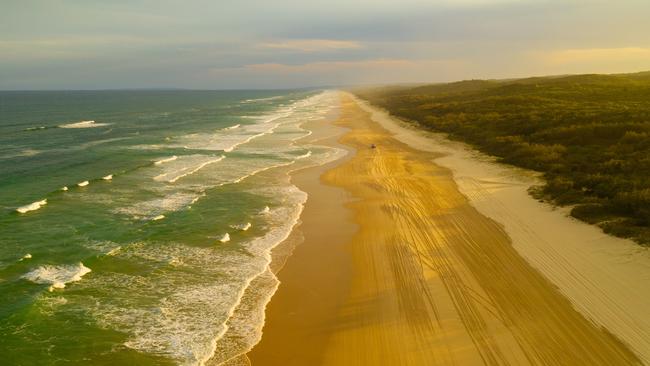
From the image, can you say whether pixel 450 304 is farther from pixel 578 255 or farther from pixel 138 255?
pixel 138 255

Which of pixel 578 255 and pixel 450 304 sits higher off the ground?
pixel 578 255

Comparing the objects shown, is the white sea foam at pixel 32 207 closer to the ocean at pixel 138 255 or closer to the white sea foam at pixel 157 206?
the ocean at pixel 138 255

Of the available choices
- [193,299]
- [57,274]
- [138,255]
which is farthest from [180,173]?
[193,299]

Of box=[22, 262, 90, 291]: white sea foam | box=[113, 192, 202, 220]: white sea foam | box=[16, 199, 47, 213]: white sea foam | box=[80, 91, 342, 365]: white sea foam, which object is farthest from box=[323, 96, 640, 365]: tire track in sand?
box=[16, 199, 47, 213]: white sea foam

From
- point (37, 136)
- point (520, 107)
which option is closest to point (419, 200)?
point (520, 107)

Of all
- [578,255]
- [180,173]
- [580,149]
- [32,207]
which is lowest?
[578,255]

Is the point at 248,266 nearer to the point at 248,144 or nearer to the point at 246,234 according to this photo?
the point at 246,234
